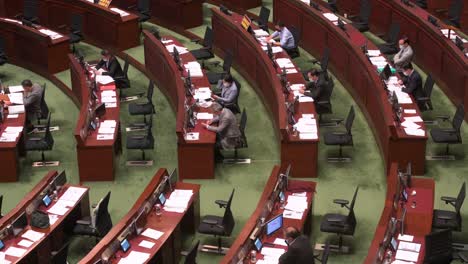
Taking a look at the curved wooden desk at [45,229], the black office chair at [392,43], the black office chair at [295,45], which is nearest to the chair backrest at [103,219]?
the curved wooden desk at [45,229]

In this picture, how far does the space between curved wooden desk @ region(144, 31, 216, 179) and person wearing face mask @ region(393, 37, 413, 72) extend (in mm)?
3417

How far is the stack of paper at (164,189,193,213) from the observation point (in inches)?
462

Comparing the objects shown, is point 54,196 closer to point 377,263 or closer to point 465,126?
point 377,263

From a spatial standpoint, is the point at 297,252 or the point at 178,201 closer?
the point at 297,252

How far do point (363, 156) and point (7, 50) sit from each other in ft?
26.6

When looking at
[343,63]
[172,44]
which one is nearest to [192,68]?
[172,44]

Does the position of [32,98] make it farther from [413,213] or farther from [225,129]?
[413,213]

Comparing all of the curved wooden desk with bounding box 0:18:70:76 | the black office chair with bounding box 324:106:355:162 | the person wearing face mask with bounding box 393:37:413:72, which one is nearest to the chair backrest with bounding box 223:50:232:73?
the black office chair with bounding box 324:106:355:162

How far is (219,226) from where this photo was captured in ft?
38.2

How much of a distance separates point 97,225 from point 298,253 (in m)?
2.96

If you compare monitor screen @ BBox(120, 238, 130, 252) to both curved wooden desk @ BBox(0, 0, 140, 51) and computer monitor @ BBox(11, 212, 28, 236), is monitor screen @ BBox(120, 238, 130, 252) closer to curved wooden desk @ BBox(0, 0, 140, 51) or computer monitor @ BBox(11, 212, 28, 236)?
computer monitor @ BBox(11, 212, 28, 236)

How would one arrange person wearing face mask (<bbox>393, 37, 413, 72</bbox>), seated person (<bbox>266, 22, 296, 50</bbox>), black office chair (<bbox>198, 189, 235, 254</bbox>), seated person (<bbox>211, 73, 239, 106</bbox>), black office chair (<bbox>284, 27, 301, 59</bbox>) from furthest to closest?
black office chair (<bbox>284, 27, 301, 59</bbox>)
seated person (<bbox>266, 22, 296, 50</bbox>)
person wearing face mask (<bbox>393, 37, 413, 72</bbox>)
seated person (<bbox>211, 73, 239, 106</bbox>)
black office chair (<bbox>198, 189, 235, 254</bbox>)

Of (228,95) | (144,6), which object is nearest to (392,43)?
(228,95)

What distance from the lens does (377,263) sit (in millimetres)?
10219
